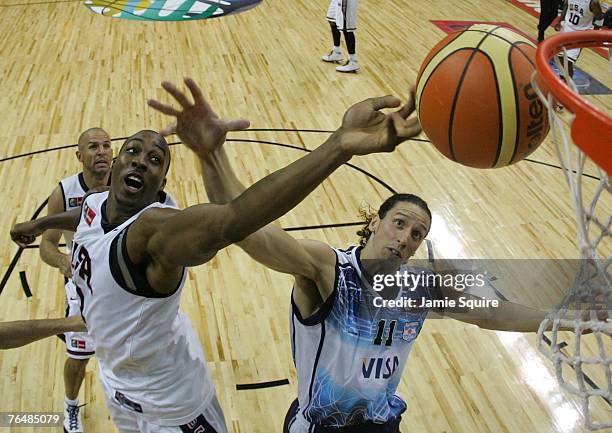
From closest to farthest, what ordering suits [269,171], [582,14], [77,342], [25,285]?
[77,342] < [25,285] < [269,171] < [582,14]

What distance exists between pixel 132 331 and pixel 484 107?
1510 mm

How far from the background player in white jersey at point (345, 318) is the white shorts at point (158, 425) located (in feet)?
1.06

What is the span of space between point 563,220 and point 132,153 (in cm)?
418

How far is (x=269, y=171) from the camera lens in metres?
6.57

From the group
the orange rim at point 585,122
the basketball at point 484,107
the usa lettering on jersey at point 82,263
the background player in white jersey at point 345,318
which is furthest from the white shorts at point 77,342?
the orange rim at point 585,122

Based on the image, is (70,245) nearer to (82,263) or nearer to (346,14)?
(82,263)

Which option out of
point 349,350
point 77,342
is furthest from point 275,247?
point 77,342

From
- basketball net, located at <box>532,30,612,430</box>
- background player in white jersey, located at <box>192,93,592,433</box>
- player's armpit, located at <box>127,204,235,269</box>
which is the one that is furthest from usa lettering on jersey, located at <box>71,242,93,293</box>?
basketball net, located at <box>532,30,612,430</box>

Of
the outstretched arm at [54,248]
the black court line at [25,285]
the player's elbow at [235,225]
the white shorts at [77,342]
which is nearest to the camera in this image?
the player's elbow at [235,225]

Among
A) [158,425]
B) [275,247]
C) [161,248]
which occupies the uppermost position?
[161,248]

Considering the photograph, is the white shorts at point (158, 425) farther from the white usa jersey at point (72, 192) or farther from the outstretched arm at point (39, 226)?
the white usa jersey at point (72, 192)

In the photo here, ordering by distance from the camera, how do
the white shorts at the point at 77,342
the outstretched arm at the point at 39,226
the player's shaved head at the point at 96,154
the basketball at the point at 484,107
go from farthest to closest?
the player's shaved head at the point at 96,154
the white shorts at the point at 77,342
the outstretched arm at the point at 39,226
the basketball at the point at 484,107

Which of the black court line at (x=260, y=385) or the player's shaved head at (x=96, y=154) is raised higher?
the player's shaved head at (x=96, y=154)

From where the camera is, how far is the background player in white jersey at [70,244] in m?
3.83
